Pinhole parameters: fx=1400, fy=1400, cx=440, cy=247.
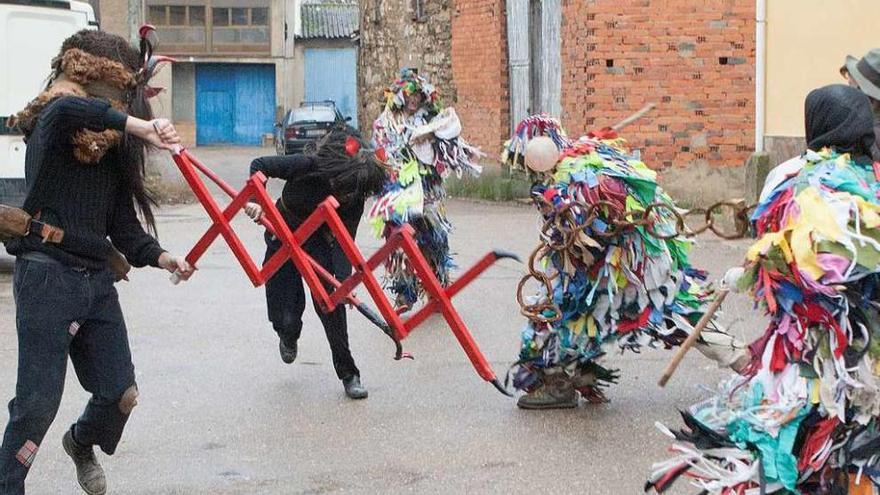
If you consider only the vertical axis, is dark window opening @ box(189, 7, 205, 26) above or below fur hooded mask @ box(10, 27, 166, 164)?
above

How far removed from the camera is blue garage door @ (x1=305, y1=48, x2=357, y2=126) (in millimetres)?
53531

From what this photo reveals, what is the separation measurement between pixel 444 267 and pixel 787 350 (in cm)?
623

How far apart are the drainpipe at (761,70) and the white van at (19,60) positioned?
7179mm

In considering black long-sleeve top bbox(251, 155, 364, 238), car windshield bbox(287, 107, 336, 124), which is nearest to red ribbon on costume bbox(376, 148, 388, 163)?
black long-sleeve top bbox(251, 155, 364, 238)

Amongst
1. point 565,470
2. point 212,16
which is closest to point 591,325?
point 565,470

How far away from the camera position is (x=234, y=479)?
6.23 m

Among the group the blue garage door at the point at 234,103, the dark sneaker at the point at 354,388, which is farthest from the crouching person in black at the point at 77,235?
the blue garage door at the point at 234,103

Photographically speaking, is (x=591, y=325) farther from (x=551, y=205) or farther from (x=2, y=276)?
(x=2, y=276)

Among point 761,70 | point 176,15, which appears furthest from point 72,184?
point 176,15

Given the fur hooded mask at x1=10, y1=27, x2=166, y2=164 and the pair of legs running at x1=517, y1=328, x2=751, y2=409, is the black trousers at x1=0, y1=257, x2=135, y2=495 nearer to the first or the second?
the fur hooded mask at x1=10, y1=27, x2=166, y2=164

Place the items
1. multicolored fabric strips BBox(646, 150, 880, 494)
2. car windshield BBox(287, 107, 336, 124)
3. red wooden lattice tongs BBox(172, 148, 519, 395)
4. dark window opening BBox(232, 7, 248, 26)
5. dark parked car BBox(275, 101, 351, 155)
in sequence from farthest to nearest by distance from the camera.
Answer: dark window opening BBox(232, 7, 248, 26)
car windshield BBox(287, 107, 336, 124)
dark parked car BBox(275, 101, 351, 155)
red wooden lattice tongs BBox(172, 148, 519, 395)
multicolored fabric strips BBox(646, 150, 880, 494)

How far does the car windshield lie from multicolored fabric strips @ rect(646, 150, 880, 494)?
1321 inches

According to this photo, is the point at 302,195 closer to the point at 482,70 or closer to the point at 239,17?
the point at 482,70

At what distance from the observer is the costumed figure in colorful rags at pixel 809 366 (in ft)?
14.1
